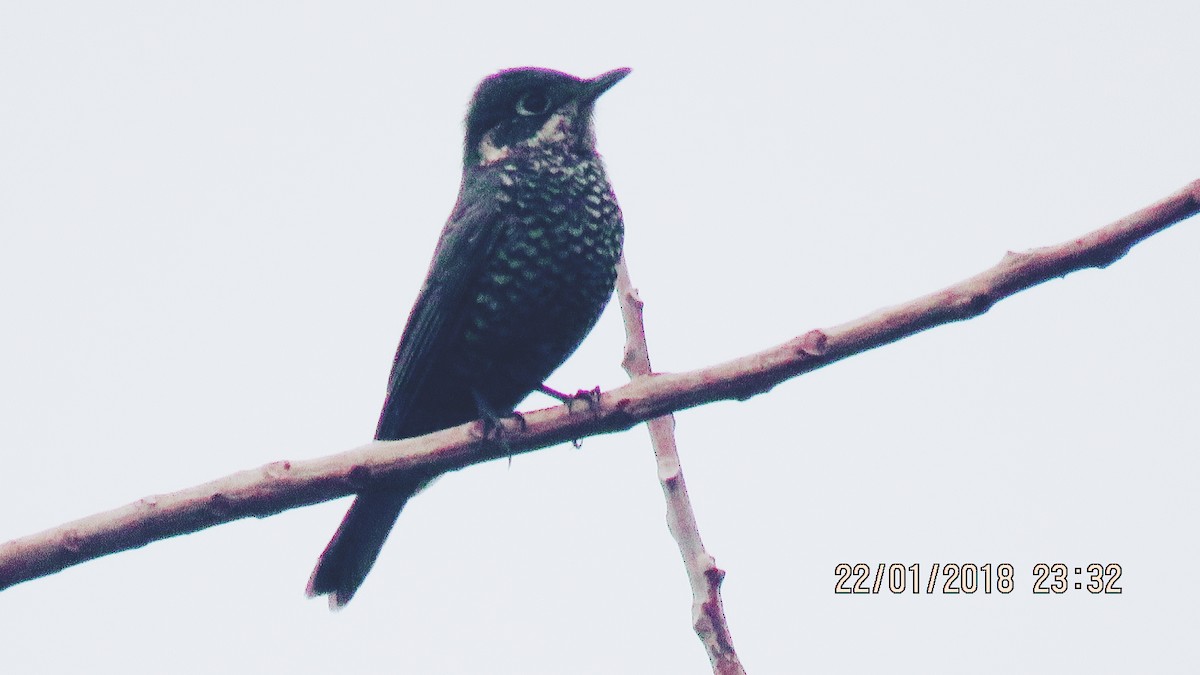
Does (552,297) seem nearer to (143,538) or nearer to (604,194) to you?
(604,194)

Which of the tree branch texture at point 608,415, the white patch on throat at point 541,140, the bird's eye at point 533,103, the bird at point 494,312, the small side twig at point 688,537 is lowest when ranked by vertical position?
the small side twig at point 688,537

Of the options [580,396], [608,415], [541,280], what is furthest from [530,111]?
[608,415]

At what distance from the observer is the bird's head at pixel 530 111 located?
4738 mm

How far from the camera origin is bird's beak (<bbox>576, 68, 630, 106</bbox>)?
4809mm

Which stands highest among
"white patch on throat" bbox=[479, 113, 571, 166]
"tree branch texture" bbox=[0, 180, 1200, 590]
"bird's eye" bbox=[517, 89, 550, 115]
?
"bird's eye" bbox=[517, 89, 550, 115]

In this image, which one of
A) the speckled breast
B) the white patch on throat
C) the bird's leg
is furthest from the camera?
the white patch on throat

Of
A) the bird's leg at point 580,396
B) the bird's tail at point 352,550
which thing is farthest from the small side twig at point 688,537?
the bird's tail at point 352,550

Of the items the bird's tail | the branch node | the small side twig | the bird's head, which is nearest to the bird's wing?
the bird's tail

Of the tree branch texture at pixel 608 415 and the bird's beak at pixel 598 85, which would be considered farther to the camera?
the bird's beak at pixel 598 85

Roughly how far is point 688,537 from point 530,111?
2243 millimetres

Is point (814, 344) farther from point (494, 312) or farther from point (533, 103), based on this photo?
point (533, 103)

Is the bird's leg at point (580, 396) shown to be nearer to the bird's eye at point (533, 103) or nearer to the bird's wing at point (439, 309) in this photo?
the bird's wing at point (439, 309)

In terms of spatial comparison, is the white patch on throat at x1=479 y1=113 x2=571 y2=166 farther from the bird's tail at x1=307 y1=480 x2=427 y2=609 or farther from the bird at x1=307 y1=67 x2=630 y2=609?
the bird's tail at x1=307 y1=480 x2=427 y2=609

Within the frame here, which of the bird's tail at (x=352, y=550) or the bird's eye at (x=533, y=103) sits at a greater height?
the bird's eye at (x=533, y=103)
